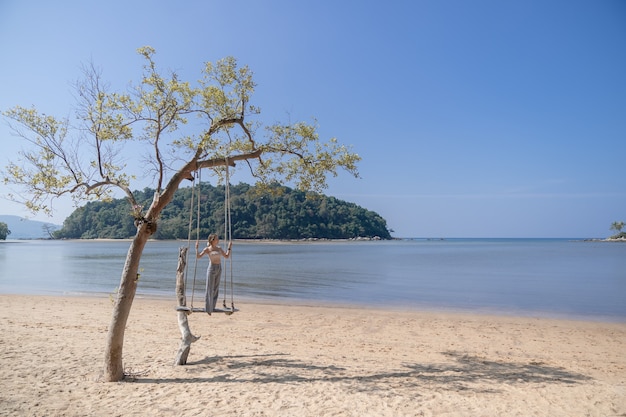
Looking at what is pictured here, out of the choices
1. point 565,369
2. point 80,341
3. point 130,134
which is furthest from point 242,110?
point 565,369

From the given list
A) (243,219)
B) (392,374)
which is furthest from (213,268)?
(243,219)

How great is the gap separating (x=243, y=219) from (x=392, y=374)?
10432cm

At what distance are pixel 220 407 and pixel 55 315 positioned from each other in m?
9.97

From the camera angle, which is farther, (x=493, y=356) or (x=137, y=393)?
(x=493, y=356)

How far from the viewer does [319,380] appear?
7457mm

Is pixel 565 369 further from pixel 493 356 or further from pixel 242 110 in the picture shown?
pixel 242 110

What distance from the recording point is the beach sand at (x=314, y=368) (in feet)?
20.6

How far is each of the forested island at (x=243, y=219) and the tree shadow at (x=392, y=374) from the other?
73.0m

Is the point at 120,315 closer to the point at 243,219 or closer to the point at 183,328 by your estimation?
the point at 183,328

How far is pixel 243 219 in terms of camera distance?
4348 inches

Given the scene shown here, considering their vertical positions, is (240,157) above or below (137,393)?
above

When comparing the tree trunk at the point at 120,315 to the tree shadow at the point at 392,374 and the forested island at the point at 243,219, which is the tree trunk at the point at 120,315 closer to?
the tree shadow at the point at 392,374

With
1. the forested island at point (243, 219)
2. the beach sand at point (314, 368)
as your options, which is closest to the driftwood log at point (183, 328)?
the beach sand at point (314, 368)

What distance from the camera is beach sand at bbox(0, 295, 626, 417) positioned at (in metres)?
6.27
